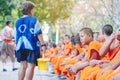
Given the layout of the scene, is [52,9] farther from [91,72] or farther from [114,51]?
[91,72]

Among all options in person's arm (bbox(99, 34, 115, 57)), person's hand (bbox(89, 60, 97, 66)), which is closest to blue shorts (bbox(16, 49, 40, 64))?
person's hand (bbox(89, 60, 97, 66))

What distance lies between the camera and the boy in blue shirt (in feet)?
31.4

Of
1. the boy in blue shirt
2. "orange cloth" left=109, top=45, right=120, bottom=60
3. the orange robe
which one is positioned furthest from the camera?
the boy in blue shirt

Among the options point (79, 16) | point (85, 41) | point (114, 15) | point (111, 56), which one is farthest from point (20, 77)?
point (79, 16)

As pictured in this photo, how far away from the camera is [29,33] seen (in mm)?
9656

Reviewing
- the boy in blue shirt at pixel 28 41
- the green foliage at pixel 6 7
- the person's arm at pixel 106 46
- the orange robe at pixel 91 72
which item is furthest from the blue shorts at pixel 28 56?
the green foliage at pixel 6 7

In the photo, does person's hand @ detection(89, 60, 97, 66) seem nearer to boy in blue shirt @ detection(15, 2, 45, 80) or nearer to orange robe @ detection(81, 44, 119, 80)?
orange robe @ detection(81, 44, 119, 80)

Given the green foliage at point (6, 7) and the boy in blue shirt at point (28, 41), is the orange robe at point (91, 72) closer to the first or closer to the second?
the boy in blue shirt at point (28, 41)

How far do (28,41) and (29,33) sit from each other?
162 mm

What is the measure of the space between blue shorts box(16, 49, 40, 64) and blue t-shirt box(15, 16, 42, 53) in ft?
0.27

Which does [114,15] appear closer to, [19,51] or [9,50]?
[9,50]

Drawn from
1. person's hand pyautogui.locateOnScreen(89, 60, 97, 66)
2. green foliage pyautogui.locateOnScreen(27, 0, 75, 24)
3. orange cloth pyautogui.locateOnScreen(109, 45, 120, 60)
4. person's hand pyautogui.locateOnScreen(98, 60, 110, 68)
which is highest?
green foliage pyautogui.locateOnScreen(27, 0, 75, 24)

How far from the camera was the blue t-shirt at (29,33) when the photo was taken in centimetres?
960

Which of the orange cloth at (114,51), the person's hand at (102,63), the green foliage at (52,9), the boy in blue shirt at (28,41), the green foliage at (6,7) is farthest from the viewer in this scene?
the green foliage at (52,9)
